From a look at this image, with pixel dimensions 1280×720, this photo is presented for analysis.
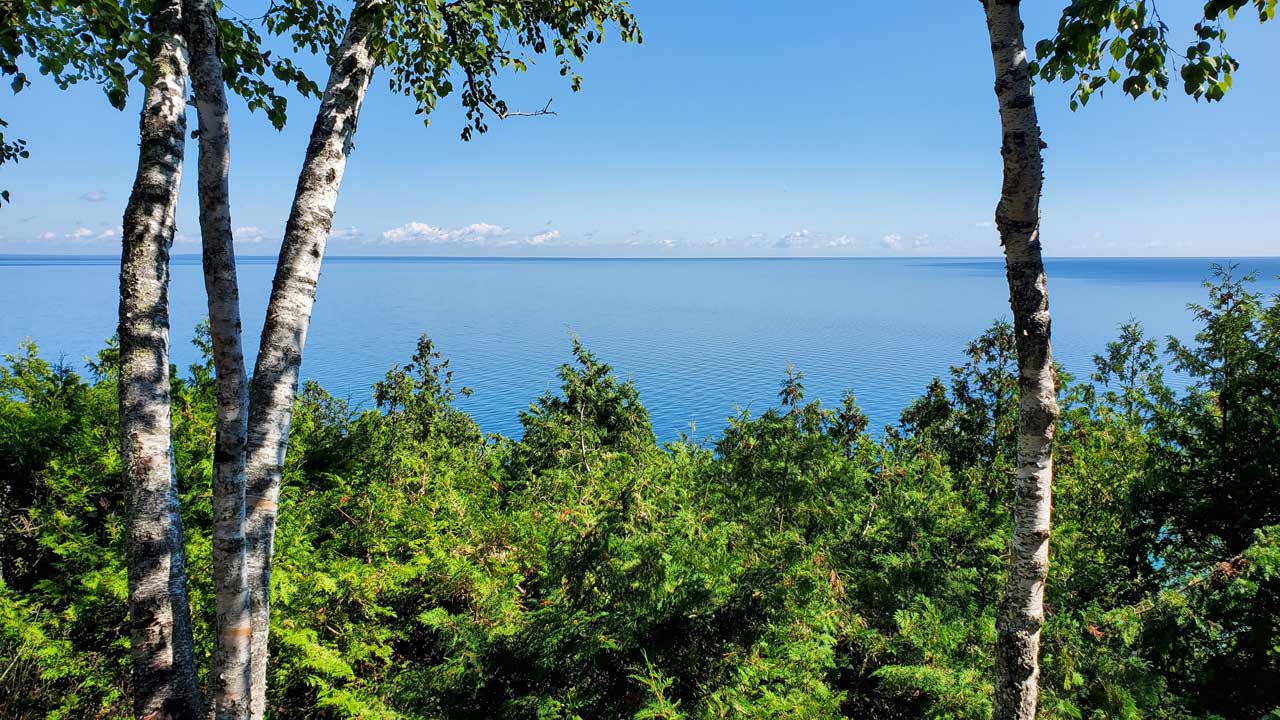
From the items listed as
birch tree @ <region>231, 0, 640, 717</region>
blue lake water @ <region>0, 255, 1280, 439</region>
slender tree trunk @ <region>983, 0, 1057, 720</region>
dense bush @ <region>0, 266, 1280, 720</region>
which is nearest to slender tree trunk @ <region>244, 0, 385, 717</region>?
birch tree @ <region>231, 0, 640, 717</region>

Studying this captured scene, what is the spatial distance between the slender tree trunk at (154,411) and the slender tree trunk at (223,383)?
19cm

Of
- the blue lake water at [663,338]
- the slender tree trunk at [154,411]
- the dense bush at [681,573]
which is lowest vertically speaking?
the blue lake water at [663,338]

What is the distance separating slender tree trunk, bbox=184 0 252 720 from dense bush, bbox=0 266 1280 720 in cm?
145

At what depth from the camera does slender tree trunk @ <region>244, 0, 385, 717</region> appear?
3182 mm

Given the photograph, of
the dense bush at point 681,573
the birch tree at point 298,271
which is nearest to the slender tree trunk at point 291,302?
the birch tree at point 298,271

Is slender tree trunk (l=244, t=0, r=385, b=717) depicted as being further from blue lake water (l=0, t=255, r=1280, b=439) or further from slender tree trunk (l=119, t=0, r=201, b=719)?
A: blue lake water (l=0, t=255, r=1280, b=439)

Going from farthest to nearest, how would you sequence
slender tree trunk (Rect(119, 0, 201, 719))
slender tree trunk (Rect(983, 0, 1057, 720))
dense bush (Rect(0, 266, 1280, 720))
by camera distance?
dense bush (Rect(0, 266, 1280, 720)) → slender tree trunk (Rect(983, 0, 1057, 720)) → slender tree trunk (Rect(119, 0, 201, 719))

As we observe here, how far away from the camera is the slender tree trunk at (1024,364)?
308 cm

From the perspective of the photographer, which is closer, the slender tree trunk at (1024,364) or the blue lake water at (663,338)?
the slender tree trunk at (1024,364)

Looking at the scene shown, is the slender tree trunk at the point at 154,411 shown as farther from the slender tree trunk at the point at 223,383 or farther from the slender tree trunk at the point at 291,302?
the slender tree trunk at the point at 291,302

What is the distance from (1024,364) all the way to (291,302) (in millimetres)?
3931

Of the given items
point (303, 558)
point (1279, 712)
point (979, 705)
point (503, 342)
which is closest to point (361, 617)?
point (303, 558)

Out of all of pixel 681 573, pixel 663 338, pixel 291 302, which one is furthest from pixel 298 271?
pixel 663 338

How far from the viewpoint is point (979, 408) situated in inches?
685
